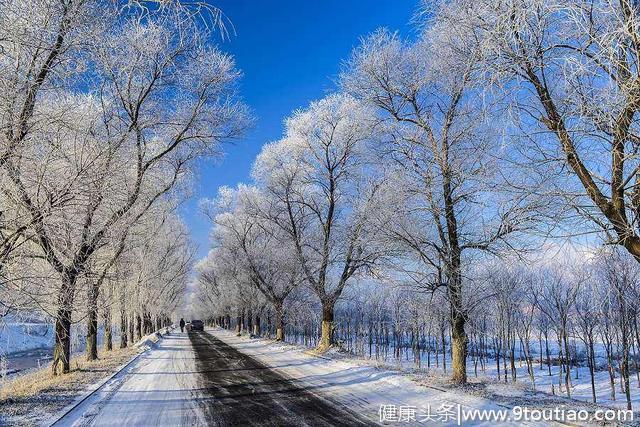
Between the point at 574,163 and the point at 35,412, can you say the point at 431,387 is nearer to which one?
the point at 574,163

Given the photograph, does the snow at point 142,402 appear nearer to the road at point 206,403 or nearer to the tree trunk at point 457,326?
the road at point 206,403

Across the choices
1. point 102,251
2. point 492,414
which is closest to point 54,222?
point 492,414

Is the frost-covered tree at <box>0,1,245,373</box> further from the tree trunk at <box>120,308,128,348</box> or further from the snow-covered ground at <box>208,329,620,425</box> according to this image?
the tree trunk at <box>120,308,128,348</box>

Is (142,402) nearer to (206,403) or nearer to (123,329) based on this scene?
(206,403)

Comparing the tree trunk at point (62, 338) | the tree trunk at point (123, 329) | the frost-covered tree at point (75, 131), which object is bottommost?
the tree trunk at point (123, 329)

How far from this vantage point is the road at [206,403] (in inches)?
304

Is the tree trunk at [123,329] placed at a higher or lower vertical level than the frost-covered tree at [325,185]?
lower

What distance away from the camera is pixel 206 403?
30.6 feet

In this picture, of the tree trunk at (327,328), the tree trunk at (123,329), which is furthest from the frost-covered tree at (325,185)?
the tree trunk at (123,329)

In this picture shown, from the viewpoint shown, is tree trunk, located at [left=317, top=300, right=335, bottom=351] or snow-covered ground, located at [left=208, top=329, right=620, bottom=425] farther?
tree trunk, located at [left=317, top=300, right=335, bottom=351]

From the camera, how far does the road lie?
7719 millimetres

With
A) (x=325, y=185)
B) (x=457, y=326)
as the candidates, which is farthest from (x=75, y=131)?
(x=325, y=185)

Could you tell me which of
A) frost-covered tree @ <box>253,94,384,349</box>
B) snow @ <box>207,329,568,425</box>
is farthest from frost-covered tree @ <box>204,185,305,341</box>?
snow @ <box>207,329,568,425</box>

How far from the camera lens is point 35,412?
8.12 metres
